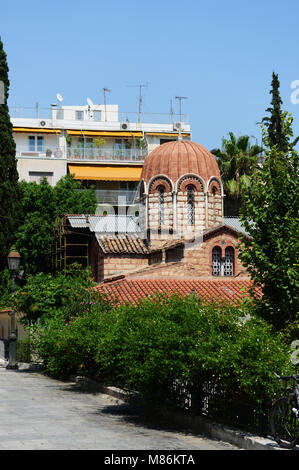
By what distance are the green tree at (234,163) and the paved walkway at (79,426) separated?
1314 inches

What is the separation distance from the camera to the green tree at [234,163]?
48.8m

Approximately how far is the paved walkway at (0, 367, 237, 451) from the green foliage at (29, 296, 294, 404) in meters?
0.76

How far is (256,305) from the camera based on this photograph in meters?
13.2

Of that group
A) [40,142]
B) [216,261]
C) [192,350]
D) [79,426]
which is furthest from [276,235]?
[40,142]

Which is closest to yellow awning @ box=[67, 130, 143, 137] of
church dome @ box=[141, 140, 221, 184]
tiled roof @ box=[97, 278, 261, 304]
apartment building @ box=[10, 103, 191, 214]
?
apartment building @ box=[10, 103, 191, 214]

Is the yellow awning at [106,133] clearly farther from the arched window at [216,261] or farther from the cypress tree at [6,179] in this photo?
the arched window at [216,261]

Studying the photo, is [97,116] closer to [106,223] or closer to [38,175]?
[38,175]

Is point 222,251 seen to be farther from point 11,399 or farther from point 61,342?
point 11,399

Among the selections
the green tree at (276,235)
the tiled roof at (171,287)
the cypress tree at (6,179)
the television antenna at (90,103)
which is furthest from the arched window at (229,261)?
the television antenna at (90,103)

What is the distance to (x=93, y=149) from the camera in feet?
188

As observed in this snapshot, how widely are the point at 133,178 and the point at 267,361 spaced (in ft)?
152

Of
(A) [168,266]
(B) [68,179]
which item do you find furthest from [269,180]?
(B) [68,179]

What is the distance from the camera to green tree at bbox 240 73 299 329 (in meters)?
12.5

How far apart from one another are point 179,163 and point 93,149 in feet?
78.9
